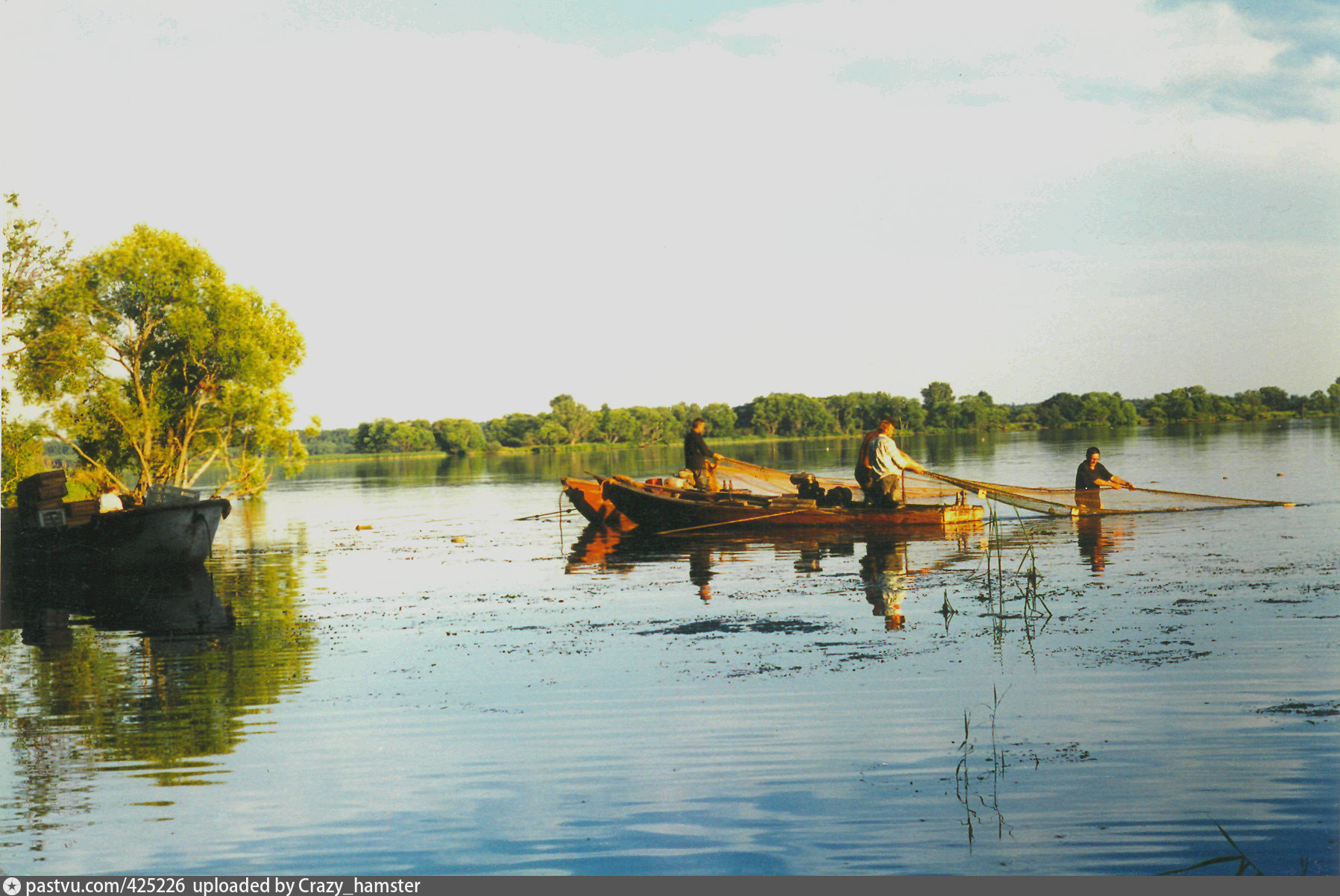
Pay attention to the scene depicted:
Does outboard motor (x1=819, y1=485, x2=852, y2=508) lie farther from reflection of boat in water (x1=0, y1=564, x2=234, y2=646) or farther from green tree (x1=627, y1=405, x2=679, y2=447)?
green tree (x1=627, y1=405, x2=679, y2=447)

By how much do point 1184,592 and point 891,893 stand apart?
382 inches

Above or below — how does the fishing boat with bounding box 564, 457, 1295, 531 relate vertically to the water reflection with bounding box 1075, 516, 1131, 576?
above

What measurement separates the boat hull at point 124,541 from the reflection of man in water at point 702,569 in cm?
938

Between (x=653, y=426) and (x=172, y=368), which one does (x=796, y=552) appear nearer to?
(x=172, y=368)

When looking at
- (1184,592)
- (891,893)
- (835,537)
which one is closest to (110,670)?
(891,893)

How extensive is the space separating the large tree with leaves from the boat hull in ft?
55.0

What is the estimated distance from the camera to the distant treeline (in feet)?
374

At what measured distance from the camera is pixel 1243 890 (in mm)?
4379

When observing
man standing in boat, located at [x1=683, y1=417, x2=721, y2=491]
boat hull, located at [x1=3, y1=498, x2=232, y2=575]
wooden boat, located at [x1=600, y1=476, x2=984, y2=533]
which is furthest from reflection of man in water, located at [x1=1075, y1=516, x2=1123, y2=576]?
boat hull, located at [x1=3, y1=498, x2=232, y2=575]

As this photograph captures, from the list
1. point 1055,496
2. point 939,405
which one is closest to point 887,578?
point 1055,496

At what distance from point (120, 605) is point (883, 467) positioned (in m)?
13.5

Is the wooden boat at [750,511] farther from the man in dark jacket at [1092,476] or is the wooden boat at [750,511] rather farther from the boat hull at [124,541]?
the boat hull at [124,541]

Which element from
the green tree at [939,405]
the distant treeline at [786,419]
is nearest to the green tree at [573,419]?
the distant treeline at [786,419]

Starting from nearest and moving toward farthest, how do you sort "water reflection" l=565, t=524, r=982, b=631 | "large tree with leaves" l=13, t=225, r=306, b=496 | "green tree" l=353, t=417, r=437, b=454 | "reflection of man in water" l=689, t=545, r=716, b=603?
"reflection of man in water" l=689, t=545, r=716, b=603 < "water reflection" l=565, t=524, r=982, b=631 < "large tree with leaves" l=13, t=225, r=306, b=496 < "green tree" l=353, t=417, r=437, b=454
